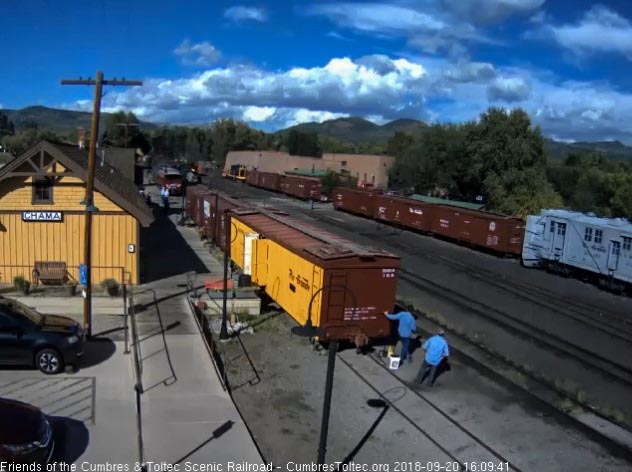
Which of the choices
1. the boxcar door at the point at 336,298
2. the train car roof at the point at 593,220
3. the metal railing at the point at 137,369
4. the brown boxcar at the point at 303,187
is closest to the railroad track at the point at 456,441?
the boxcar door at the point at 336,298

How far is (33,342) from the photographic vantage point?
45.3 feet

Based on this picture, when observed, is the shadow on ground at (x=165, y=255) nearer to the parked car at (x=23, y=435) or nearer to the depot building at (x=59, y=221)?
the depot building at (x=59, y=221)

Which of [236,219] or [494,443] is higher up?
[236,219]

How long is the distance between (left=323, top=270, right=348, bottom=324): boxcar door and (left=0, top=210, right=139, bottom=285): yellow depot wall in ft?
33.8

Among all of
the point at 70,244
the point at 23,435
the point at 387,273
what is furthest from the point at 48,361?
the point at 70,244

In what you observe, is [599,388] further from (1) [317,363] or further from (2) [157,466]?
(2) [157,466]

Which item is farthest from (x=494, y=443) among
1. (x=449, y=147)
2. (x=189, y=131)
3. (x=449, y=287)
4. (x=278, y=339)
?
(x=189, y=131)

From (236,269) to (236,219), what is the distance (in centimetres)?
259

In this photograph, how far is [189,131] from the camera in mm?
178000

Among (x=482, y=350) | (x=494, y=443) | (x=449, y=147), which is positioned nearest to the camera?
(x=494, y=443)

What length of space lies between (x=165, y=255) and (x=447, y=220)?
73.0 feet

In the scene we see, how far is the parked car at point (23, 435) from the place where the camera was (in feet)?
29.3

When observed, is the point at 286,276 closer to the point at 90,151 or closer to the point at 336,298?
the point at 336,298

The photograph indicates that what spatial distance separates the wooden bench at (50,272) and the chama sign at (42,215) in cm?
170
